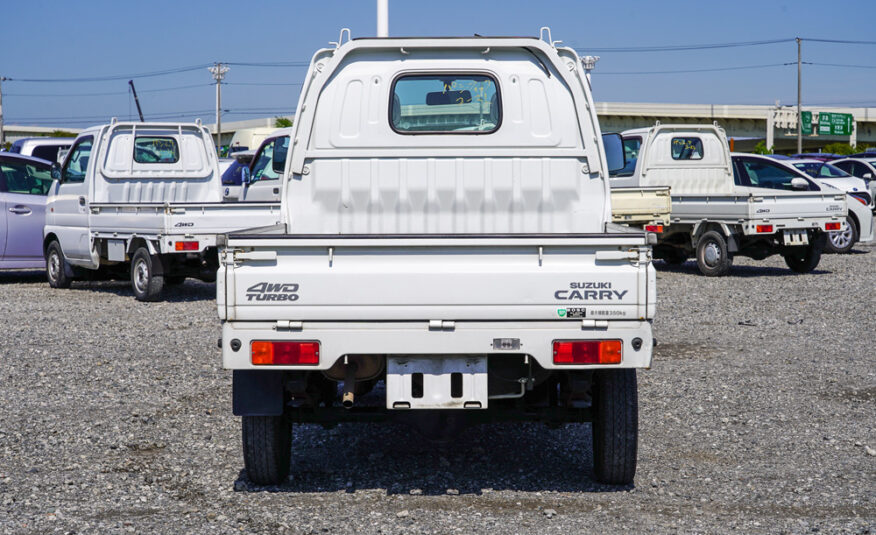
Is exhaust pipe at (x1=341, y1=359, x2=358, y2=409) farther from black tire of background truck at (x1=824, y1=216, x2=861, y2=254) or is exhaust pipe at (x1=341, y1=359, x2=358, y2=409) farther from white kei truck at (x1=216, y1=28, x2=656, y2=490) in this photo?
black tire of background truck at (x1=824, y1=216, x2=861, y2=254)

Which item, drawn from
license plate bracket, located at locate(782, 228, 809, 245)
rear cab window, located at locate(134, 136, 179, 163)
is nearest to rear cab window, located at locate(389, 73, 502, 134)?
rear cab window, located at locate(134, 136, 179, 163)

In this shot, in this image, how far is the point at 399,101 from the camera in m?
6.52

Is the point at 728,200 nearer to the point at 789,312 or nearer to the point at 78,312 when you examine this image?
the point at 789,312

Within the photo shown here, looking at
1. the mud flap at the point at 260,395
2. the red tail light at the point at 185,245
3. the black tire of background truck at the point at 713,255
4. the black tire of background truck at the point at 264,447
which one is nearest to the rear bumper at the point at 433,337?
the mud flap at the point at 260,395

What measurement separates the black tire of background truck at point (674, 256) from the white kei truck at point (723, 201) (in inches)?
0.7

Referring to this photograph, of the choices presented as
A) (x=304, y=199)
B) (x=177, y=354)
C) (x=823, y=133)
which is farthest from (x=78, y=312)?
(x=823, y=133)

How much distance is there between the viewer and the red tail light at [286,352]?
4836 millimetres

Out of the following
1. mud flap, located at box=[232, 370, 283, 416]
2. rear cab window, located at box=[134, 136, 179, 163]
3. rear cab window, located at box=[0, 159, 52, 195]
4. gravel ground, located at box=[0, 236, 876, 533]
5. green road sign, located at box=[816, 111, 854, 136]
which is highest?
green road sign, located at box=[816, 111, 854, 136]

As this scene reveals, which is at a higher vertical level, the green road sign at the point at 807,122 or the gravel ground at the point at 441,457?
the green road sign at the point at 807,122

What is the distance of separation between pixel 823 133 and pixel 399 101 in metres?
71.0

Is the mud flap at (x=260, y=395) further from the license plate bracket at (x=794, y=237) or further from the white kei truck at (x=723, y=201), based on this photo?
the license plate bracket at (x=794, y=237)

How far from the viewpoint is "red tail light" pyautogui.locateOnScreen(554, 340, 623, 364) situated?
4.81 meters

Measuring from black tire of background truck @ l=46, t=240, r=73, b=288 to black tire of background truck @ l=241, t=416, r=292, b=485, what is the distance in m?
10.2

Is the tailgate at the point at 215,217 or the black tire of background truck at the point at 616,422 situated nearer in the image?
the black tire of background truck at the point at 616,422
